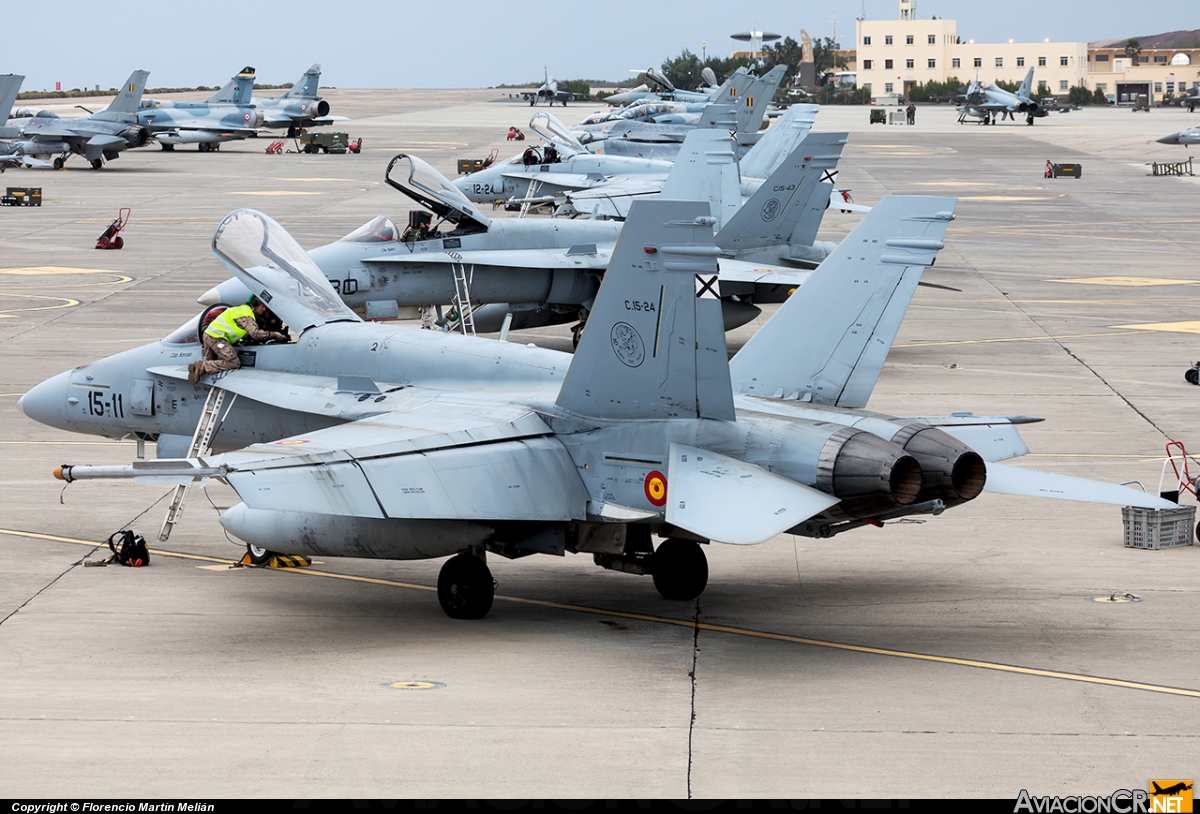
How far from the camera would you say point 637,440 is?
1357 centimetres

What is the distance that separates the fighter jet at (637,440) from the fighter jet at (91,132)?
67040 millimetres

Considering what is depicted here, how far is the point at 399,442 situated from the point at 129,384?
5.52 meters

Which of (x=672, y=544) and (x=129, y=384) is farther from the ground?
(x=129, y=384)

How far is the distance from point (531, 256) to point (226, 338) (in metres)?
13.0

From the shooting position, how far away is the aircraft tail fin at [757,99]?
58.4 m

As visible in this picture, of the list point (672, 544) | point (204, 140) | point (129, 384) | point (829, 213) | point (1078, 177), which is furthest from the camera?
point (204, 140)

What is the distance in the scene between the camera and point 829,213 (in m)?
61.8

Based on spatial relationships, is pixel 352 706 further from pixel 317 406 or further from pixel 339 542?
pixel 317 406

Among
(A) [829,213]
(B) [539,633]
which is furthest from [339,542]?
(A) [829,213]

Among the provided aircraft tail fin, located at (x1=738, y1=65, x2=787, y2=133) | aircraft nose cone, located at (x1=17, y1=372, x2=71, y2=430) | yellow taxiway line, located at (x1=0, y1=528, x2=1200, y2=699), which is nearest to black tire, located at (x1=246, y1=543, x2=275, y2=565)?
yellow taxiway line, located at (x1=0, y1=528, x2=1200, y2=699)

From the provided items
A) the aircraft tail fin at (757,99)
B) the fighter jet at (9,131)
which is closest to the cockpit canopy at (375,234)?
the aircraft tail fin at (757,99)

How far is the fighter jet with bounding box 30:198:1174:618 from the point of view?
41.7 ft

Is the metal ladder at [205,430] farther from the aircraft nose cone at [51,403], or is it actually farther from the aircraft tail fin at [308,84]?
the aircraft tail fin at [308,84]

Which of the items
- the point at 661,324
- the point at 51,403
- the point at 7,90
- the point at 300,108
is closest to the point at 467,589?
the point at 661,324
